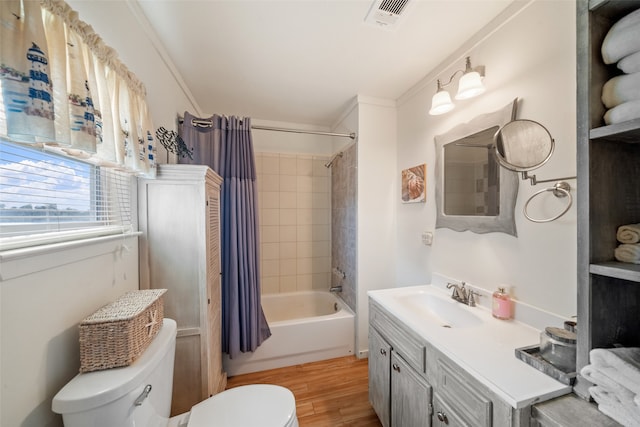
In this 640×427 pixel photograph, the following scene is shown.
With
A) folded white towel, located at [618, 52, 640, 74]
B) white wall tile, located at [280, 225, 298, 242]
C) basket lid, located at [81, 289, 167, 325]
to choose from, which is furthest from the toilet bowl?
white wall tile, located at [280, 225, 298, 242]

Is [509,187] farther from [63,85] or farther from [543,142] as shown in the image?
[63,85]

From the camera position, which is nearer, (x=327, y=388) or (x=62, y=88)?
(x=62, y=88)

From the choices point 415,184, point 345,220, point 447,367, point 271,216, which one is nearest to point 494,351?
point 447,367

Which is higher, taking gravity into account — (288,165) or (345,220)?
(288,165)

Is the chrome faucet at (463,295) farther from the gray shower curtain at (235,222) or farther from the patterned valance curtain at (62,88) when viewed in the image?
the patterned valance curtain at (62,88)

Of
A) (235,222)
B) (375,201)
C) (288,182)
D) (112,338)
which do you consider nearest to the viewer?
(112,338)

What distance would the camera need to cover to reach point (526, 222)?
111 cm

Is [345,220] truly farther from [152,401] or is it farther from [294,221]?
[152,401]

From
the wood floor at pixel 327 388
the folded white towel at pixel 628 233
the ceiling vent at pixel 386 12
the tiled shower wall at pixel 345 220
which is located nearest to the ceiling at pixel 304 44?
the ceiling vent at pixel 386 12

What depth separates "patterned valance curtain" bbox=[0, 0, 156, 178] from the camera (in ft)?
1.70

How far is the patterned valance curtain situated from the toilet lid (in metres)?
1.12

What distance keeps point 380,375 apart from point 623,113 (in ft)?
5.06

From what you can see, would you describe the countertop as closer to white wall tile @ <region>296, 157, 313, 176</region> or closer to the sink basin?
the sink basin

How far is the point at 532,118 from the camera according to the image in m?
1.10
